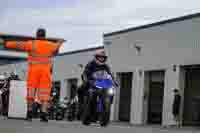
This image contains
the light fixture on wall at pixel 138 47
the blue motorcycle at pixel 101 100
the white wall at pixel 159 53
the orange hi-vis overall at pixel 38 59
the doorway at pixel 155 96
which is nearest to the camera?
the blue motorcycle at pixel 101 100

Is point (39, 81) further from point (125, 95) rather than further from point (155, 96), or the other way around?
point (125, 95)

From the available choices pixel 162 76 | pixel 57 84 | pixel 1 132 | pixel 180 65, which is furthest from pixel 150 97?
pixel 1 132

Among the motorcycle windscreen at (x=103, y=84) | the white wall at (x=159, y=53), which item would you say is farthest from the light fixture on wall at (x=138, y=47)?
the motorcycle windscreen at (x=103, y=84)

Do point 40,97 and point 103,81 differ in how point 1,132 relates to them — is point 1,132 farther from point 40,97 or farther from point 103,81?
point 40,97

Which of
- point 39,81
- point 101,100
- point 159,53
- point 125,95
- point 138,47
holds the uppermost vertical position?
point 138,47

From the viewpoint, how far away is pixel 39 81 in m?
13.9

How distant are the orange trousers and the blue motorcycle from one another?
1459 millimetres

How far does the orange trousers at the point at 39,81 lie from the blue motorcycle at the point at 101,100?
4.79 ft

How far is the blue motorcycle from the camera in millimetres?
12508

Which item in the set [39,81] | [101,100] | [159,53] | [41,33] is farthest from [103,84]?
[159,53]

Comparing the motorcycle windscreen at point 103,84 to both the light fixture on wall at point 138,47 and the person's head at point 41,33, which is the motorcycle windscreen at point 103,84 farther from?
the light fixture on wall at point 138,47

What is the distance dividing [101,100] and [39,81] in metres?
1.86

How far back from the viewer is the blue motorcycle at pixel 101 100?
12508 millimetres

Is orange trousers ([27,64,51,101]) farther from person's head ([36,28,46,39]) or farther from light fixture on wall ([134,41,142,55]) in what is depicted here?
light fixture on wall ([134,41,142,55])
